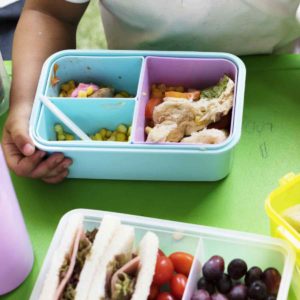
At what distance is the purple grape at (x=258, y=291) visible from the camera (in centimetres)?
58

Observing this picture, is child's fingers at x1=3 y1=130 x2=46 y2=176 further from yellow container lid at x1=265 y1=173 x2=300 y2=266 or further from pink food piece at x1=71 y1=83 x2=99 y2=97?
yellow container lid at x1=265 y1=173 x2=300 y2=266

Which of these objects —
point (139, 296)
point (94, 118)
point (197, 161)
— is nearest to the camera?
point (139, 296)

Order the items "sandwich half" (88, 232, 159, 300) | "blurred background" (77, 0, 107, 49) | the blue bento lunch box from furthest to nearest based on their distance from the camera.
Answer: "blurred background" (77, 0, 107, 49)
the blue bento lunch box
"sandwich half" (88, 232, 159, 300)

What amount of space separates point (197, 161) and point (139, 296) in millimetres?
219

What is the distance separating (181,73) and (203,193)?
0.66 ft

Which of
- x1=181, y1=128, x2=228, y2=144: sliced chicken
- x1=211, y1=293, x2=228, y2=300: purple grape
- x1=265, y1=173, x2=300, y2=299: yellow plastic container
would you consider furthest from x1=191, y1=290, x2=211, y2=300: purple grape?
x1=181, y1=128, x2=228, y2=144: sliced chicken

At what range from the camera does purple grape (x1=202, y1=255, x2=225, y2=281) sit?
60 centimetres

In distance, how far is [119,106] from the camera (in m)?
0.79

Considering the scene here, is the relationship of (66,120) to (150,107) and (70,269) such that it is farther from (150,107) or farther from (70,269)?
(70,269)

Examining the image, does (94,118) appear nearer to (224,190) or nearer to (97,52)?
(97,52)

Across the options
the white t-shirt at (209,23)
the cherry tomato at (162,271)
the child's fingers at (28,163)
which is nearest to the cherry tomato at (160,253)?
the cherry tomato at (162,271)

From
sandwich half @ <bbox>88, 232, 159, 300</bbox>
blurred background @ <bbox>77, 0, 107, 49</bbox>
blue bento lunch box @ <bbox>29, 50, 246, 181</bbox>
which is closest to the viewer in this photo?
sandwich half @ <bbox>88, 232, 159, 300</bbox>

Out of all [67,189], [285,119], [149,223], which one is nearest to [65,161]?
[67,189]

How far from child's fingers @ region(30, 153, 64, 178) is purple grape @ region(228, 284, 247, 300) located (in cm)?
29
